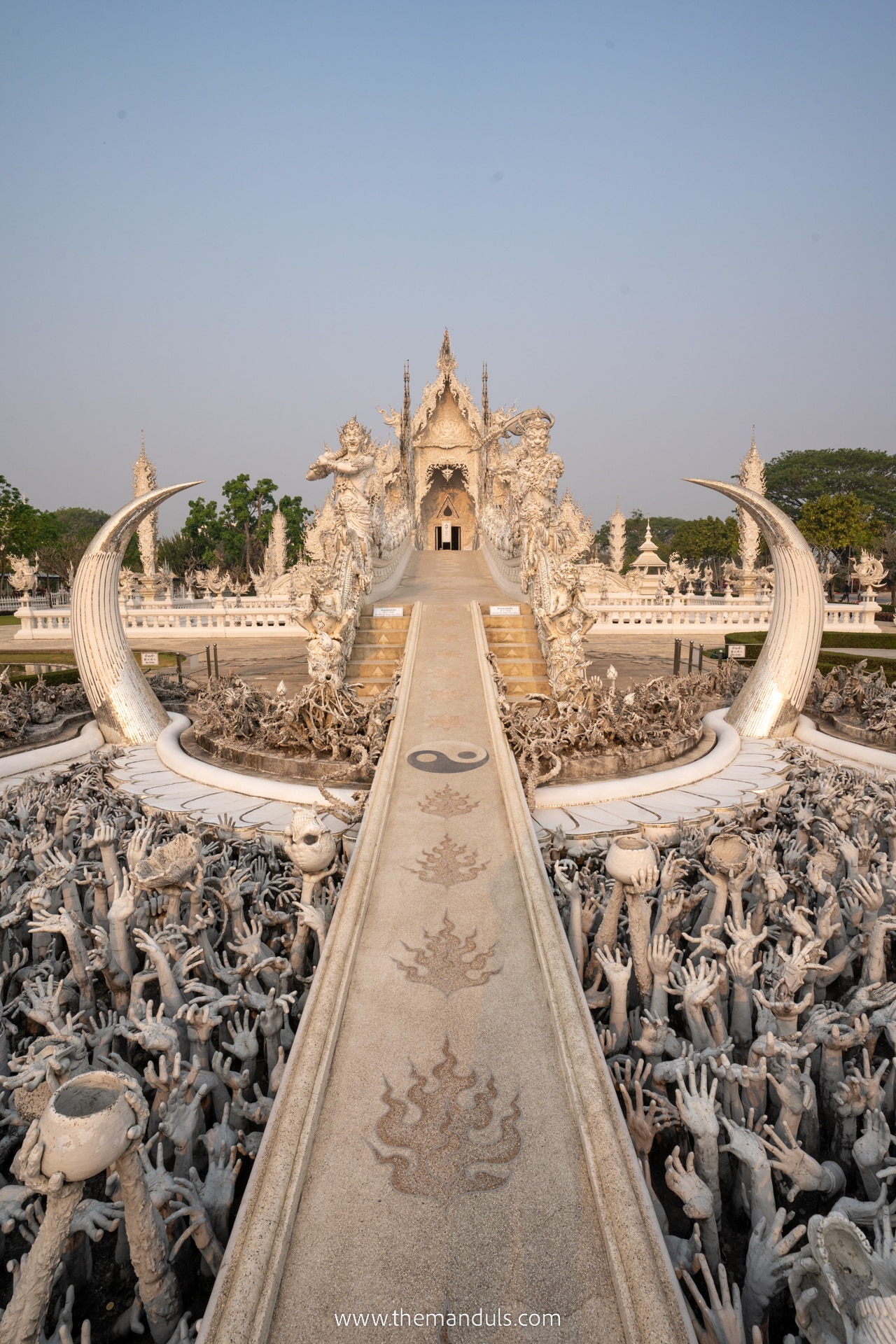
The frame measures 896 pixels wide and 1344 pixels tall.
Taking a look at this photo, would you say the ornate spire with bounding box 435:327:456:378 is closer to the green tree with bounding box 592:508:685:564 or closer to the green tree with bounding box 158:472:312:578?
the green tree with bounding box 158:472:312:578

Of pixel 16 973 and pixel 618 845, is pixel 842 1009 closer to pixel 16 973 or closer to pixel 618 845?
pixel 618 845

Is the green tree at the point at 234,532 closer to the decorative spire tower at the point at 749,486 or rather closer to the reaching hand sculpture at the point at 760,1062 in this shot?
the decorative spire tower at the point at 749,486

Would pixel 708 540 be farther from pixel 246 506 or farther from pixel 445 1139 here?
pixel 445 1139

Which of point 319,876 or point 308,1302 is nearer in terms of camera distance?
point 308,1302

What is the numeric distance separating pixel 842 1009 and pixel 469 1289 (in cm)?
233

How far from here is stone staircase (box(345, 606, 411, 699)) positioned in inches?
356

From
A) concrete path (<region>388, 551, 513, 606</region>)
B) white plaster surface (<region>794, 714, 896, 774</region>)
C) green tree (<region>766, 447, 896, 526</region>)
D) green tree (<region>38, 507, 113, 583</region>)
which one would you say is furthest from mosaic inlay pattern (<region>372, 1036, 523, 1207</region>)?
green tree (<region>766, 447, 896, 526</region>)

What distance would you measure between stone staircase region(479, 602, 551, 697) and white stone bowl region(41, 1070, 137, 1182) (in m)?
6.87

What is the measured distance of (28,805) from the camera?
5.85 meters

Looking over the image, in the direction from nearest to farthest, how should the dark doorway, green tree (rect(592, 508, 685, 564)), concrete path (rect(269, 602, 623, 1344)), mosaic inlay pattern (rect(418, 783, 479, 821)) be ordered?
concrete path (rect(269, 602, 623, 1344)), mosaic inlay pattern (rect(418, 783, 479, 821)), the dark doorway, green tree (rect(592, 508, 685, 564))

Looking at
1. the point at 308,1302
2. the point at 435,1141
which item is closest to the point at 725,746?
the point at 435,1141

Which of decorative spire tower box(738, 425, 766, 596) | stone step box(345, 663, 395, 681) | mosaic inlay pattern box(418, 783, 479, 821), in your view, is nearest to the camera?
mosaic inlay pattern box(418, 783, 479, 821)

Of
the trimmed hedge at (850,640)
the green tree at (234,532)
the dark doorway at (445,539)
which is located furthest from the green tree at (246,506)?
the trimmed hedge at (850,640)

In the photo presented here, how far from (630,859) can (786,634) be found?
5911 millimetres
